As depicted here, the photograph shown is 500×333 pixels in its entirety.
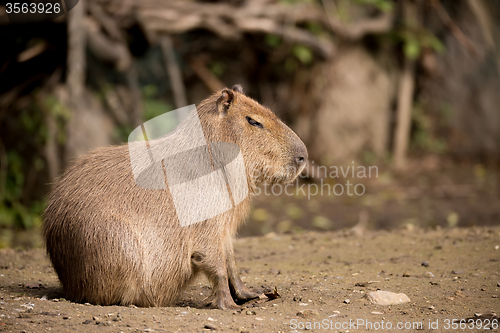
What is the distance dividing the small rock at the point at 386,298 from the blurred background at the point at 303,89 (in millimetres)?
3016

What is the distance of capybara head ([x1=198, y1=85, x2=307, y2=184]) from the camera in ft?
10.8

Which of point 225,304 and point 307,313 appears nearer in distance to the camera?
point 307,313

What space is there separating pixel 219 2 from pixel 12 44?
11.4ft

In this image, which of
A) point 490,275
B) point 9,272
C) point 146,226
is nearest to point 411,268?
point 490,275

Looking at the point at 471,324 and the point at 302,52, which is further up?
the point at 302,52

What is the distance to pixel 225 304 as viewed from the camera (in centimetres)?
309

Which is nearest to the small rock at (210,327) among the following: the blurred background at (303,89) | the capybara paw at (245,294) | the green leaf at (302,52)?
the capybara paw at (245,294)

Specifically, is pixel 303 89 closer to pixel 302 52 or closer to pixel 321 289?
pixel 302 52

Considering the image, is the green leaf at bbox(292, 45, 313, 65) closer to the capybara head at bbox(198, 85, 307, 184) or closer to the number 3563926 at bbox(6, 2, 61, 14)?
the number 3563926 at bbox(6, 2, 61, 14)

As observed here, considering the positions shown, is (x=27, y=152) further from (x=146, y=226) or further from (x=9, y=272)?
(x=146, y=226)

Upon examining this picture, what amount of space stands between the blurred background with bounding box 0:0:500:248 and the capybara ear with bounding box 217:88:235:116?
10.8 feet

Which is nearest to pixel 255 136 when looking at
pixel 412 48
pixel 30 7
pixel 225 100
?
pixel 225 100

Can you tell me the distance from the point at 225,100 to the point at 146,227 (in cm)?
97

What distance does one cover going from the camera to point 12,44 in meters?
6.04
